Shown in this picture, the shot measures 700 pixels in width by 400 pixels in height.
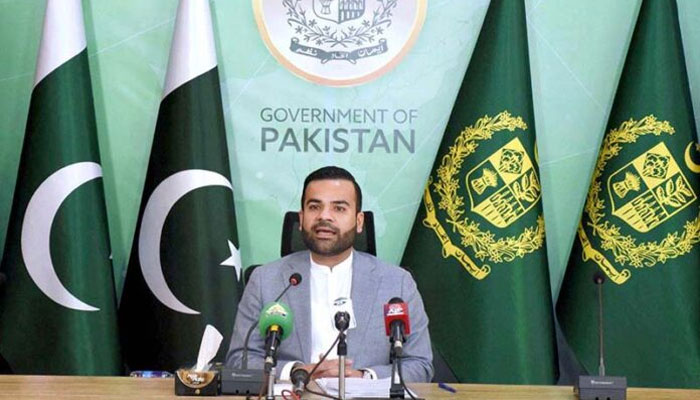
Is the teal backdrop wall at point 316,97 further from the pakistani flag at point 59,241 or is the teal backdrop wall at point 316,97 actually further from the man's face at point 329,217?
the man's face at point 329,217

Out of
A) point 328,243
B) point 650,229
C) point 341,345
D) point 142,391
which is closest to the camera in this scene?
point 341,345

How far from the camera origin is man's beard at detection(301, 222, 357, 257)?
402cm

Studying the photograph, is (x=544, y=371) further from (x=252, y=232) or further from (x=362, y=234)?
(x=252, y=232)

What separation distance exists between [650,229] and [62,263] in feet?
8.67

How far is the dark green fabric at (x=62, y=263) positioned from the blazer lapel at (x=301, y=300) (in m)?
0.93

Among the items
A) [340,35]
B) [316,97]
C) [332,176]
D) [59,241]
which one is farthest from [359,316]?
[340,35]

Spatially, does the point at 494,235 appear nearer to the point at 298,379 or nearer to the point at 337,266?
the point at 337,266

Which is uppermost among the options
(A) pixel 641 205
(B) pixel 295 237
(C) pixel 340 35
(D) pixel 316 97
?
(C) pixel 340 35

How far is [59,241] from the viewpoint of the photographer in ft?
14.3

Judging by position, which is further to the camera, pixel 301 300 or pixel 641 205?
pixel 641 205

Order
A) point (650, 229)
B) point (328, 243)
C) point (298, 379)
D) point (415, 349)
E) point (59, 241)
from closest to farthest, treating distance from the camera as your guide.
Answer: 1. point (298, 379)
2. point (415, 349)
3. point (328, 243)
4. point (59, 241)
5. point (650, 229)

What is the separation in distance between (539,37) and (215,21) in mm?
1576

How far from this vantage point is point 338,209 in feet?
13.4

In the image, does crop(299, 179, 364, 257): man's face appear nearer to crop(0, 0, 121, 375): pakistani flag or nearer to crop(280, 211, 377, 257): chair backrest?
crop(280, 211, 377, 257): chair backrest
